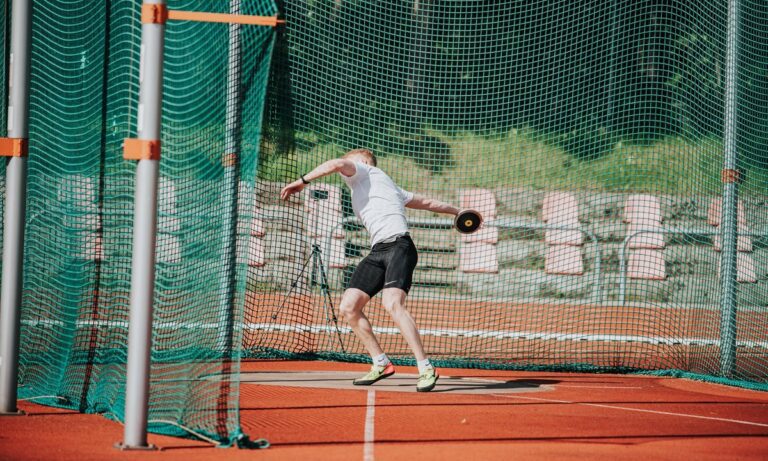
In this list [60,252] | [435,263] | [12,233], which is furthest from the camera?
[435,263]

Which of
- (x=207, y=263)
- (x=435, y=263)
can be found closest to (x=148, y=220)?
(x=207, y=263)

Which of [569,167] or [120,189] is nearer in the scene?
[120,189]

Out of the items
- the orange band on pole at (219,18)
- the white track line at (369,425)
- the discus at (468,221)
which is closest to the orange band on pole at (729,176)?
the discus at (468,221)

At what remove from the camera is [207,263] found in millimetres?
6914

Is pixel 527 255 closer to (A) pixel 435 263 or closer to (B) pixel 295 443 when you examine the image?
(A) pixel 435 263

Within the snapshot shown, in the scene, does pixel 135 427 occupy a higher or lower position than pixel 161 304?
lower

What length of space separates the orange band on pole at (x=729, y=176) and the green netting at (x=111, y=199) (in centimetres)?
549

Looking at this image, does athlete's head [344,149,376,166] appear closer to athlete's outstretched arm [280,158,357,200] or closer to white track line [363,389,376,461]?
athlete's outstretched arm [280,158,357,200]

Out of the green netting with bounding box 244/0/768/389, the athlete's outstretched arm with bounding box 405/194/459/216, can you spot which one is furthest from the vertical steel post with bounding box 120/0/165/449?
the green netting with bounding box 244/0/768/389

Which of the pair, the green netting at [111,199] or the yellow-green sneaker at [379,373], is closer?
the green netting at [111,199]

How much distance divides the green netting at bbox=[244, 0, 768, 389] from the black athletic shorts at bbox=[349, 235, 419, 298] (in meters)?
2.64

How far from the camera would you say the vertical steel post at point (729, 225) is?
1030cm

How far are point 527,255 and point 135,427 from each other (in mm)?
15833

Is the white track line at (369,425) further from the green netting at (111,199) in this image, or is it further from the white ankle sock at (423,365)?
the green netting at (111,199)
